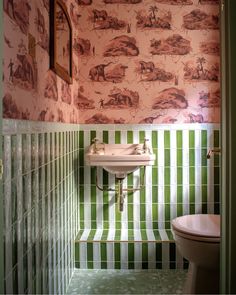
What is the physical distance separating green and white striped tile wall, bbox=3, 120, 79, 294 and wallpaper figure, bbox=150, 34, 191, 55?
1.05 m

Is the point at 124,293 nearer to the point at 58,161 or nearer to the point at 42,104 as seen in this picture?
the point at 58,161

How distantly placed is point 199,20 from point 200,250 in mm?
1967

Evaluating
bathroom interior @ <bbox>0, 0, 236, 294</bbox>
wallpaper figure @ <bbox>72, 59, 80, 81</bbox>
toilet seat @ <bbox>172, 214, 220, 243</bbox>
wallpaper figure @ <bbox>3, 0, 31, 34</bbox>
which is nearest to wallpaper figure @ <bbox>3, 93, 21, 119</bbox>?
wallpaper figure @ <bbox>3, 0, 31, 34</bbox>

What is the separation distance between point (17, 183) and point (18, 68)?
0.44 m

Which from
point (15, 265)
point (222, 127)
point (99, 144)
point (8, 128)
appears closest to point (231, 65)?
point (222, 127)

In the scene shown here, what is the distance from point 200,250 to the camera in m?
2.10

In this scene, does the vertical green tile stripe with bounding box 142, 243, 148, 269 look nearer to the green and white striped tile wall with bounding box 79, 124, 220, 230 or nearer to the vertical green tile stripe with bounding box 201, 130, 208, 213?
the green and white striped tile wall with bounding box 79, 124, 220, 230

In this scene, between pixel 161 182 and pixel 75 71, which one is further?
pixel 161 182

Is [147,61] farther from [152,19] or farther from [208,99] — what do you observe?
[208,99]

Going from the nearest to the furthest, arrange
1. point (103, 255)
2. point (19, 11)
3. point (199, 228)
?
point (19, 11)
point (199, 228)
point (103, 255)

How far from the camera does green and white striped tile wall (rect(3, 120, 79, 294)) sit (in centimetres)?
134

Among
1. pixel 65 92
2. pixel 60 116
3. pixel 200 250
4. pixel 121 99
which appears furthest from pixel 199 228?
pixel 121 99

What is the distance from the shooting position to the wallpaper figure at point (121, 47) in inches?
124

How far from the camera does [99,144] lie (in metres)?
3.12
